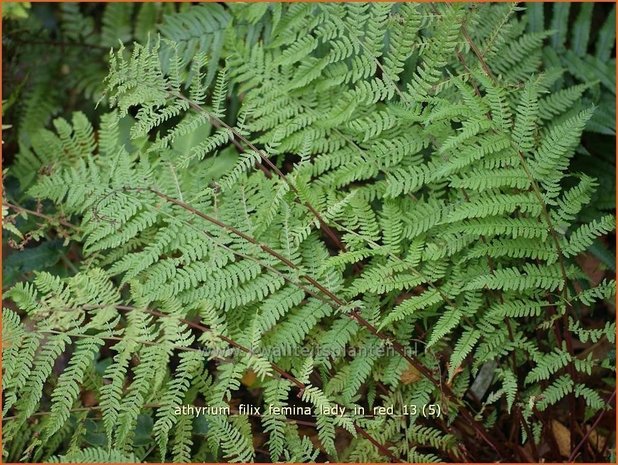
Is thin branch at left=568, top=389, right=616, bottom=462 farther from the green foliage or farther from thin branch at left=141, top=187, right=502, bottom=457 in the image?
thin branch at left=141, top=187, right=502, bottom=457

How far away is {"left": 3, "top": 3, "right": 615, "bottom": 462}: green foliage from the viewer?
2.08 m

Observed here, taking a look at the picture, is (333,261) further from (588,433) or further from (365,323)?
(588,433)

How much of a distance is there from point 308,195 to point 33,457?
57.7 inches

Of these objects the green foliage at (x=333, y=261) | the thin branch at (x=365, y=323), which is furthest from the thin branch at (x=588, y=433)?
the thin branch at (x=365, y=323)

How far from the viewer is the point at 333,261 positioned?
210 cm

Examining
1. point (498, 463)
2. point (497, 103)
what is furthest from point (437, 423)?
point (497, 103)

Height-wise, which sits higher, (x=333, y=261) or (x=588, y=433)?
(x=333, y=261)

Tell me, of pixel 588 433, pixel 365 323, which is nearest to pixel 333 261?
pixel 365 323

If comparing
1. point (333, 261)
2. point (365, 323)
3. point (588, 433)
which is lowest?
point (588, 433)

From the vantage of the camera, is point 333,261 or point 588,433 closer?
point 333,261

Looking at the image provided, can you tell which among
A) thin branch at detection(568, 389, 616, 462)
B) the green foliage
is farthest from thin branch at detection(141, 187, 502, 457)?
thin branch at detection(568, 389, 616, 462)

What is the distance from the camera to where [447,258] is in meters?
2.30

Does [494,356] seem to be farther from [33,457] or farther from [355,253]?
Answer: [33,457]

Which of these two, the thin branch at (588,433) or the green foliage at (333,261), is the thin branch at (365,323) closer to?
the green foliage at (333,261)
